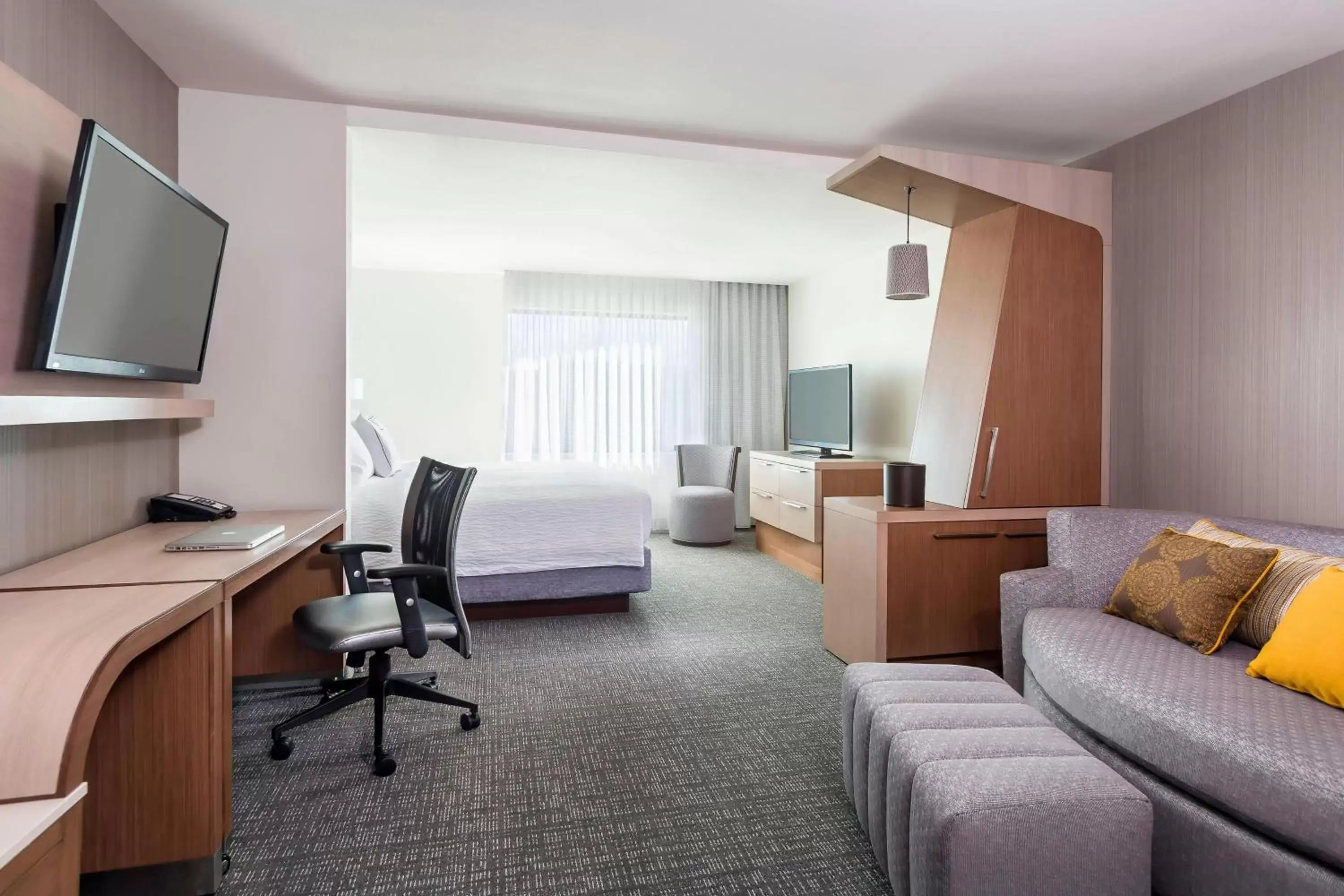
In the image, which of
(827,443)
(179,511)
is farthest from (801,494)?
(179,511)

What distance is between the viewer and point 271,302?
3203 mm

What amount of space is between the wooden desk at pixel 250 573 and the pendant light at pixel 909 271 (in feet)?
9.26

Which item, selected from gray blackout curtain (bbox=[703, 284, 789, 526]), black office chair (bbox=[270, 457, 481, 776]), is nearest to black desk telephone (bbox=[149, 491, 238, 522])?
black office chair (bbox=[270, 457, 481, 776])

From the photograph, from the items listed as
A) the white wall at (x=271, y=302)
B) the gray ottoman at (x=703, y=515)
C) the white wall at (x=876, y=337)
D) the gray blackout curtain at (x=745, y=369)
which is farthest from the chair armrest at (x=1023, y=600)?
the gray blackout curtain at (x=745, y=369)

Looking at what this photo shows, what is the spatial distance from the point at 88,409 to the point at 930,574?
313 centimetres

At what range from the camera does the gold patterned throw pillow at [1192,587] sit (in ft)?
7.21

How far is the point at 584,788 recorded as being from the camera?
2.34 meters

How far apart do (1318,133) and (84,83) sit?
14.4 ft

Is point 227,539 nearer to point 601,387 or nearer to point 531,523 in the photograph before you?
point 531,523

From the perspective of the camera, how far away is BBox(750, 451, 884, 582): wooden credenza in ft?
17.9

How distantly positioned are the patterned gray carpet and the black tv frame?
8.66ft

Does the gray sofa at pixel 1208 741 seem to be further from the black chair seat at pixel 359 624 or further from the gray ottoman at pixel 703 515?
the gray ottoman at pixel 703 515

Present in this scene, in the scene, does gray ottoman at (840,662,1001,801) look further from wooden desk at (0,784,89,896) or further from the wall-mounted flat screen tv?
the wall-mounted flat screen tv

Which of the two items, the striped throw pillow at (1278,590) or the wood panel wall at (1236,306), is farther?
the wood panel wall at (1236,306)
